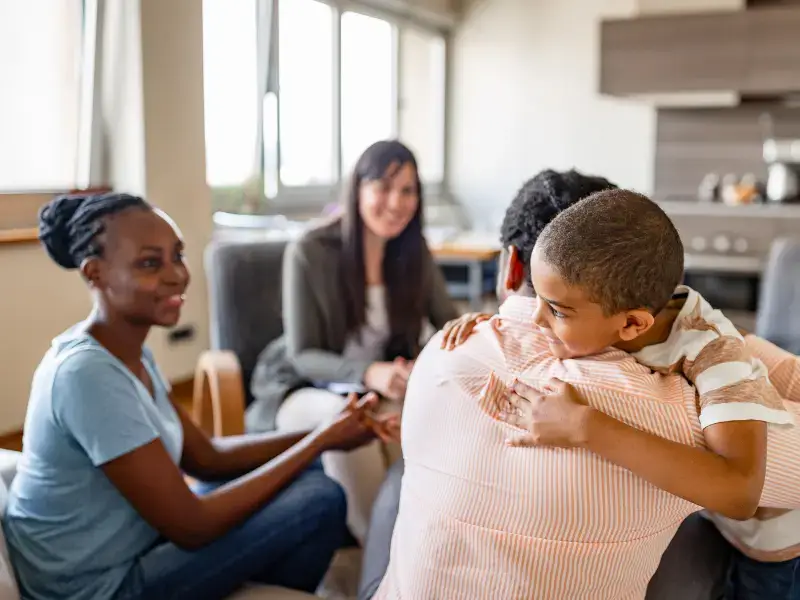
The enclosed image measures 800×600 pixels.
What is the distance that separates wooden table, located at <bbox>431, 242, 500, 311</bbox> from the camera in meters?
3.55

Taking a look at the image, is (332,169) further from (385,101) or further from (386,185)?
(386,185)

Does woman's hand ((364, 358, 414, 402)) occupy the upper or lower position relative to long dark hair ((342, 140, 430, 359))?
lower

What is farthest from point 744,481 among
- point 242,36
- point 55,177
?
point 242,36

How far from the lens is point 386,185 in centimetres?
208

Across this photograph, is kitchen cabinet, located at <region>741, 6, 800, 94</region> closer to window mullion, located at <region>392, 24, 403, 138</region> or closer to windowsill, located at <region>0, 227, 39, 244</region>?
window mullion, located at <region>392, 24, 403, 138</region>

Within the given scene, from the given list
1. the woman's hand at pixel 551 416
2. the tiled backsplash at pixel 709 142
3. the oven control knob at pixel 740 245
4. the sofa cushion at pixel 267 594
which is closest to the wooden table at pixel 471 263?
the oven control knob at pixel 740 245

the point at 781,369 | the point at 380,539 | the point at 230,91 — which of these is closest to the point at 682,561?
the point at 781,369

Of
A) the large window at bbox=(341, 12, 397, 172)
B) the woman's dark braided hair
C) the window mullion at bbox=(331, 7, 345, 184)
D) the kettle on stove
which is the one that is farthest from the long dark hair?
the kettle on stove

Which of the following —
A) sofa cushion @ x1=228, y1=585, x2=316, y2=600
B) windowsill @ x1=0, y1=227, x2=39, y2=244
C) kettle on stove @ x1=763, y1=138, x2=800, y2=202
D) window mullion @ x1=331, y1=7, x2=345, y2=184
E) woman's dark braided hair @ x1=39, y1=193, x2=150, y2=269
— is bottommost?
sofa cushion @ x1=228, y1=585, x2=316, y2=600

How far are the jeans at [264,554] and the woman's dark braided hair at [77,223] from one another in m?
0.51

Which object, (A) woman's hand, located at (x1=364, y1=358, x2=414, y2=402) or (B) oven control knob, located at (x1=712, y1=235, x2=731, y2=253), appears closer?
(A) woman's hand, located at (x1=364, y1=358, x2=414, y2=402)

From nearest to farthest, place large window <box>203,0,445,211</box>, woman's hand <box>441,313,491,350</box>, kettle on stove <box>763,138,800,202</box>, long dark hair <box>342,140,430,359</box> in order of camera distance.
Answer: woman's hand <box>441,313,491,350</box> < long dark hair <box>342,140,430,359</box> < large window <box>203,0,445,211</box> < kettle on stove <box>763,138,800,202</box>

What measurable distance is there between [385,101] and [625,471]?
178 inches

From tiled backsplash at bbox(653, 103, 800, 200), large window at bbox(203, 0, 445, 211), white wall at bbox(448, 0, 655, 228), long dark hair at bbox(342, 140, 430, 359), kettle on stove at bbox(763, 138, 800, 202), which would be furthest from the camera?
white wall at bbox(448, 0, 655, 228)
